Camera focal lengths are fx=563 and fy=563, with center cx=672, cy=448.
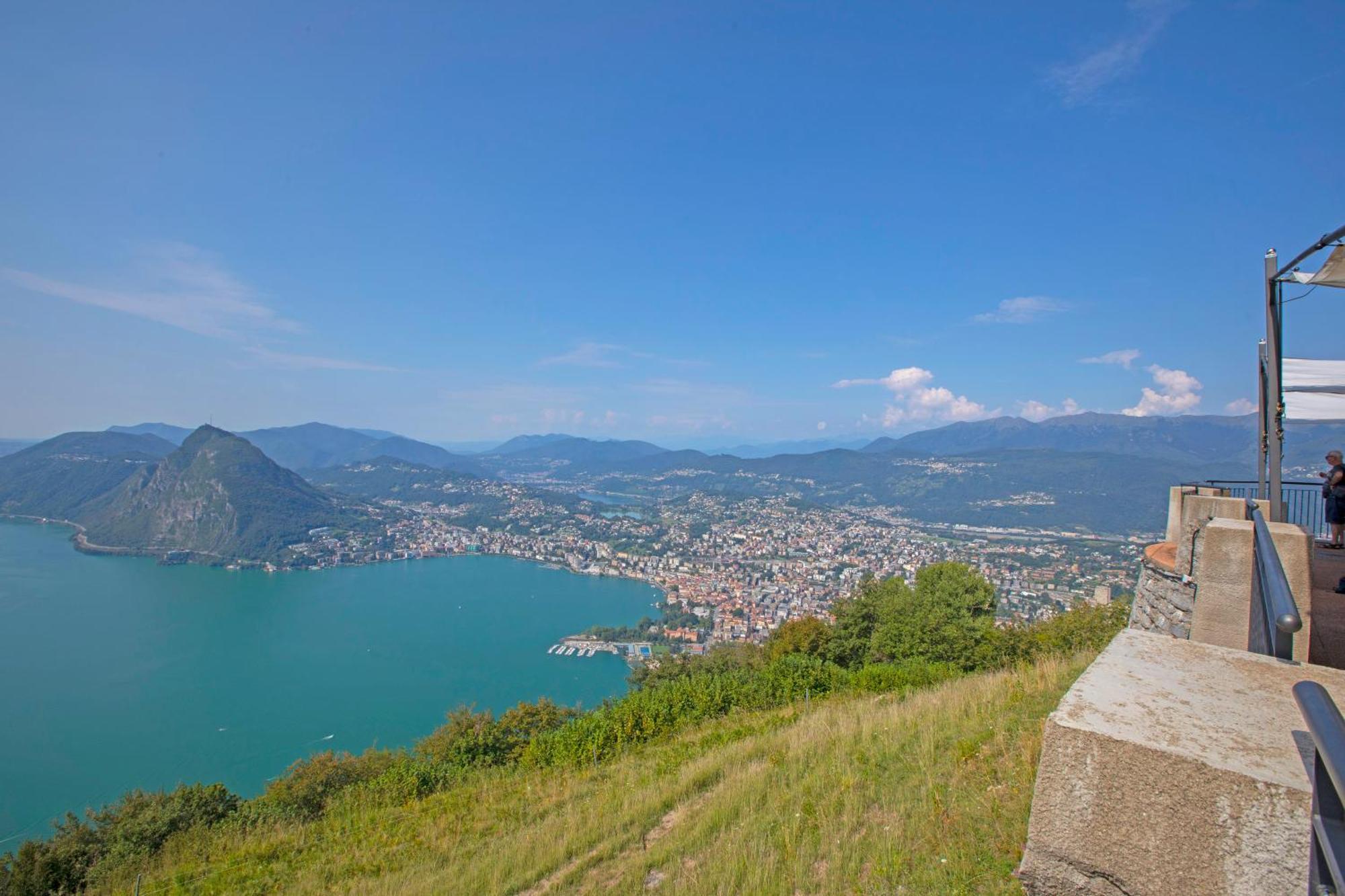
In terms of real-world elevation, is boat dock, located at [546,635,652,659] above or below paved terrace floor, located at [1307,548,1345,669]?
below

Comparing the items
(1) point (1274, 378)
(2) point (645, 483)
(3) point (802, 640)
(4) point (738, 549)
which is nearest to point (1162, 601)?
(1) point (1274, 378)

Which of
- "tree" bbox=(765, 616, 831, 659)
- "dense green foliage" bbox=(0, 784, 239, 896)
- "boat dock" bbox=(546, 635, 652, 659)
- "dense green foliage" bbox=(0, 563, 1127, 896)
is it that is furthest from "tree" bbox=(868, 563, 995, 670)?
"boat dock" bbox=(546, 635, 652, 659)

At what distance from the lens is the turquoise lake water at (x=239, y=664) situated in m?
28.1

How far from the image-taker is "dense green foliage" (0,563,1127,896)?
9.72 metres

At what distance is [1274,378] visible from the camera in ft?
20.5

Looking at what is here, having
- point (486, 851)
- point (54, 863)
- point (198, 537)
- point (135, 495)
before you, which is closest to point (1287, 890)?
point (486, 851)

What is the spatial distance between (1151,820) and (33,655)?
61.7m

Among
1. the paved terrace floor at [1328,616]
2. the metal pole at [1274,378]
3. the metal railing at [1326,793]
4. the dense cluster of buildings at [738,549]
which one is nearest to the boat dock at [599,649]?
the dense cluster of buildings at [738,549]

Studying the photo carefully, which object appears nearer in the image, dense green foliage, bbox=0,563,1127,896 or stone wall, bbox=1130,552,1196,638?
stone wall, bbox=1130,552,1196,638

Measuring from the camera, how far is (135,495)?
90.4 meters

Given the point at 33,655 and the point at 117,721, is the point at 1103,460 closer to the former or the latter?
the point at 117,721

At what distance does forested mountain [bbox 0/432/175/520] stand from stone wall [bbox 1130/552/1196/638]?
136 meters

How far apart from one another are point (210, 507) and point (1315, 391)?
356 feet

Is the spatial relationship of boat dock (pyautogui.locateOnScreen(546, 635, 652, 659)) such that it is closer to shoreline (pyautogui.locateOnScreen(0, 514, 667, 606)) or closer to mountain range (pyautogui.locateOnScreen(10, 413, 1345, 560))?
shoreline (pyautogui.locateOnScreen(0, 514, 667, 606))
